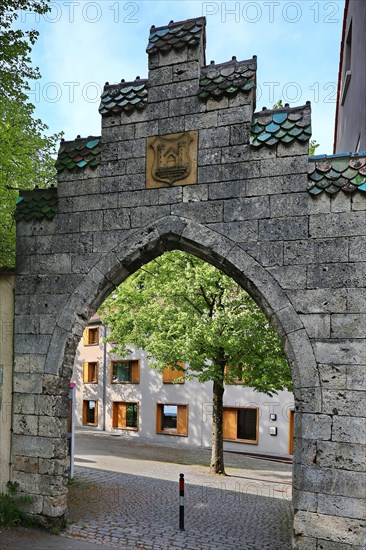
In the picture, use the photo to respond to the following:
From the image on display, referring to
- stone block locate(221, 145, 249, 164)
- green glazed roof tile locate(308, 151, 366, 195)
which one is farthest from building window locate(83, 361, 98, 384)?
green glazed roof tile locate(308, 151, 366, 195)

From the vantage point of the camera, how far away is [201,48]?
282 inches

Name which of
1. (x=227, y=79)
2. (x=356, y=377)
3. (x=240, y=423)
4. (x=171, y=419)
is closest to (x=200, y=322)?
(x=356, y=377)

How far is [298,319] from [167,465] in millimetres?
9954

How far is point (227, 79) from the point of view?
6.87 metres

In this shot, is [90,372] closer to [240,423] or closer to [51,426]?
[240,423]

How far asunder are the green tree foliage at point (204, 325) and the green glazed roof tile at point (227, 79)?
18.8ft

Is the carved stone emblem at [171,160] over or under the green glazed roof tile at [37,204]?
over

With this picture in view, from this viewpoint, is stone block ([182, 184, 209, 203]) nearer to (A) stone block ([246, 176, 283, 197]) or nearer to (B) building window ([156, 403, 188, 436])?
(A) stone block ([246, 176, 283, 197])

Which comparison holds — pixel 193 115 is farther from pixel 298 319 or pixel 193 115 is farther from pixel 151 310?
pixel 151 310

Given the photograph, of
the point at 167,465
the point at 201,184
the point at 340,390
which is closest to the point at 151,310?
the point at 167,465

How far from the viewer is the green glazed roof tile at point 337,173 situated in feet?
20.3

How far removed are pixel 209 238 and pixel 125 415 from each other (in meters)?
17.5

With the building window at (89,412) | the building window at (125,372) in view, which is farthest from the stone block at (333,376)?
the building window at (89,412)

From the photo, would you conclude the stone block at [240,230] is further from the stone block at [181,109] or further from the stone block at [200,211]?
the stone block at [181,109]
